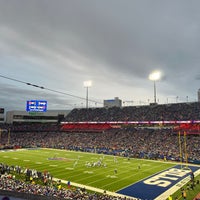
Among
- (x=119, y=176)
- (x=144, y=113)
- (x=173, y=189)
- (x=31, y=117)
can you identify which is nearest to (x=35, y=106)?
(x=144, y=113)

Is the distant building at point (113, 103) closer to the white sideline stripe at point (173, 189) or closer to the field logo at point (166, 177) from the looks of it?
the field logo at point (166, 177)

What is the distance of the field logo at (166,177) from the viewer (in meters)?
26.2

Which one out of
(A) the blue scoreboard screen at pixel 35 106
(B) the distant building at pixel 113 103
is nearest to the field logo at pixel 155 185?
(A) the blue scoreboard screen at pixel 35 106

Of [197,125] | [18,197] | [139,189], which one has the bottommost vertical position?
[139,189]

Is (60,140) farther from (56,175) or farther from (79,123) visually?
(56,175)

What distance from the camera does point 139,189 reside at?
946 inches

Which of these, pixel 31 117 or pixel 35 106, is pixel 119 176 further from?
pixel 31 117

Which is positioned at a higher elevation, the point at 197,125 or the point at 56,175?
the point at 197,125

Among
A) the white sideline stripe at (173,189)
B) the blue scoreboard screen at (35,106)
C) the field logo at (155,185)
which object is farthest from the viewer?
the blue scoreboard screen at (35,106)

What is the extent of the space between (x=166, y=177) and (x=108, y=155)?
838 inches

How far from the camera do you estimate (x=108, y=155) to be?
4891 cm

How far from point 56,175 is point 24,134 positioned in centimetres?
5266

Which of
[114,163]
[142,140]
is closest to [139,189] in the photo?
[114,163]

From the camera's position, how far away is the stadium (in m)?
22.7
